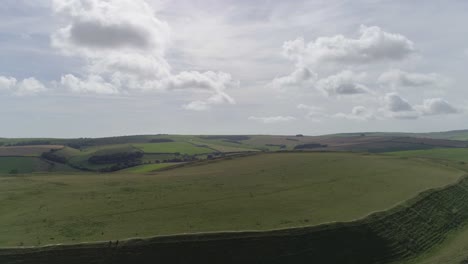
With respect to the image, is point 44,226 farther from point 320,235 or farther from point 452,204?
point 452,204

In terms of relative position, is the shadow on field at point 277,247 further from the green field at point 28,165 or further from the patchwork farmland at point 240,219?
the green field at point 28,165

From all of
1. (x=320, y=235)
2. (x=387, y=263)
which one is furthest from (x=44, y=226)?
(x=387, y=263)

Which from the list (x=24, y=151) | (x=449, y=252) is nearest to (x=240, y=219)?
(x=449, y=252)

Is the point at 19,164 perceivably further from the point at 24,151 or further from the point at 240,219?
the point at 240,219

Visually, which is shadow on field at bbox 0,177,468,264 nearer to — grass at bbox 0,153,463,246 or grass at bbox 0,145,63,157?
grass at bbox 0,153,463,246

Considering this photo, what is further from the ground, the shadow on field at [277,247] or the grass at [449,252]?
Answer: the shadow on field at [277,247]

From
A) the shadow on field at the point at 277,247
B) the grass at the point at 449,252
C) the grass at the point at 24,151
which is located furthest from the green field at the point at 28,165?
the grass at the point at 449,252
